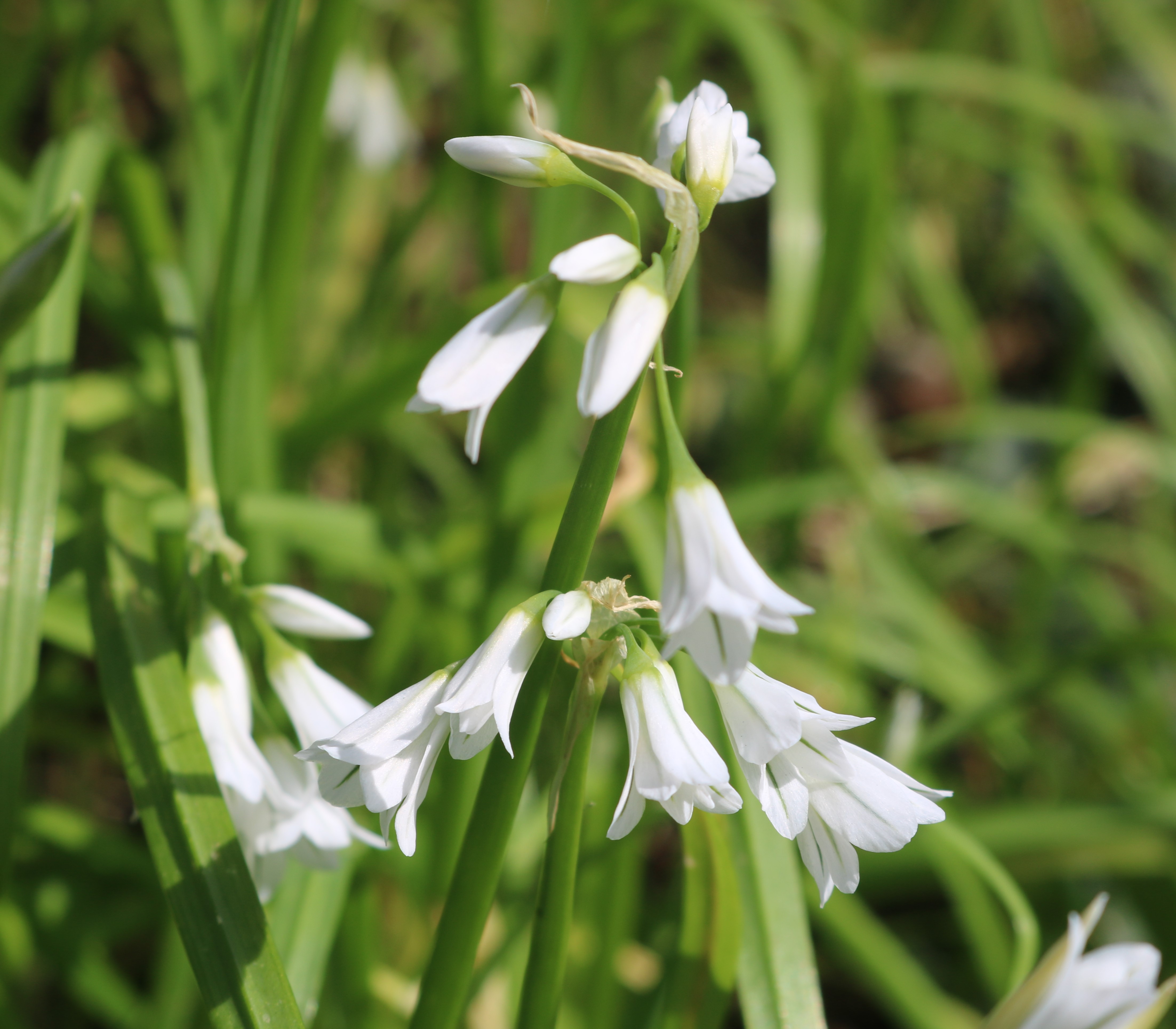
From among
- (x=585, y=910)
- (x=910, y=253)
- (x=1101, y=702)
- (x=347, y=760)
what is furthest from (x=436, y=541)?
(x=910, y=253)

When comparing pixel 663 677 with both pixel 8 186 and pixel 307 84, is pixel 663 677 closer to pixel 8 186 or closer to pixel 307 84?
pixel 307 84

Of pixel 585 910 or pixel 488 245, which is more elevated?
pixel 488 245

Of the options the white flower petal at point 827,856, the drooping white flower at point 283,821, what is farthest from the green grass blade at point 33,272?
the white flower petal at point 827,856

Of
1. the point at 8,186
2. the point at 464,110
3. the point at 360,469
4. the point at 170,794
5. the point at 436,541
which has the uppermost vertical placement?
the point at 464,110

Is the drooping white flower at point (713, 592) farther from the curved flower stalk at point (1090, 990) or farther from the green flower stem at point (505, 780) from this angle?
the curved flower stalk at point (1090, 990)

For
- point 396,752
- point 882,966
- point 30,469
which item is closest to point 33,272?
point 30,469

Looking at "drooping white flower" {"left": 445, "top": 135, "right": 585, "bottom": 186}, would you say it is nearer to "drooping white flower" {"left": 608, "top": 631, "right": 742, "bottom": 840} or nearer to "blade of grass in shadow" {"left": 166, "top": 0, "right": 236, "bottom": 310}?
"drooping white flower" {"left": 608, "top": 631, "right": 742, "bottom": 840}
